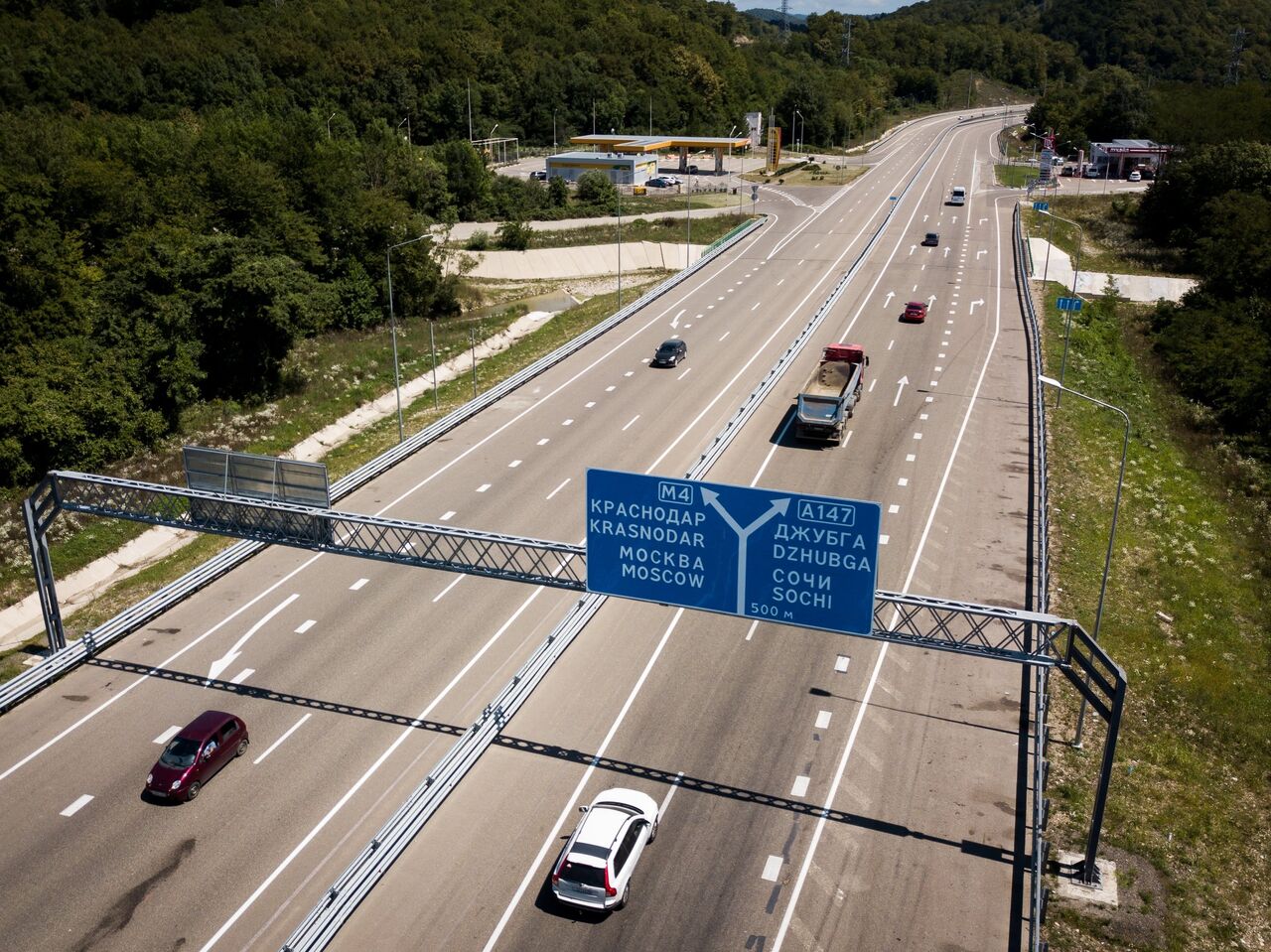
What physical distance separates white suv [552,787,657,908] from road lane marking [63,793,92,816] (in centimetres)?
1237

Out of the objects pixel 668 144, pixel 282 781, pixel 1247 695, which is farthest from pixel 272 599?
pixel 668 144

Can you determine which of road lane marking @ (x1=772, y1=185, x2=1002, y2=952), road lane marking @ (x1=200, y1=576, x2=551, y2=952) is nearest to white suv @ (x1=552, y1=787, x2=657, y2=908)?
road lane marking @ (x1=772, y1=185, x2=1002, y2=952)

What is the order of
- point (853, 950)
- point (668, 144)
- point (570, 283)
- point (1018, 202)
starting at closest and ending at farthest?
point (853, 950), point (570, 283), point (1018, 202), point (668, 144)

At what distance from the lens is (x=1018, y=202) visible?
366 feet

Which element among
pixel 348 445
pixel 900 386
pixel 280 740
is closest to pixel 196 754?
pixel 280 740

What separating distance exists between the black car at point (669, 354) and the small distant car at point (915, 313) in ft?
54.6

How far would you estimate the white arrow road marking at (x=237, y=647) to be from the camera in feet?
103

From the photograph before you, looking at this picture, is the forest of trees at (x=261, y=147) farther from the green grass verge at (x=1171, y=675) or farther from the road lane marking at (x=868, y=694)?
the green grass verge at (x=1171, y=675)

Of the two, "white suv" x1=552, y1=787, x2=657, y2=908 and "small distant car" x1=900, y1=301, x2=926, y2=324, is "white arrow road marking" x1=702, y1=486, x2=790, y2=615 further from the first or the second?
"small distant car" x1=900, y1=301, x2=926, y2=324

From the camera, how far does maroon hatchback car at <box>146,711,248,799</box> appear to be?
25.5m

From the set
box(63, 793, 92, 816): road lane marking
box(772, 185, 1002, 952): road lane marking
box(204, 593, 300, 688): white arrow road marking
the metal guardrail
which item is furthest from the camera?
Result: box(204, 593, 300, 688): white arrow road marking

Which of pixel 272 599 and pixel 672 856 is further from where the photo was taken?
pixel 272 599

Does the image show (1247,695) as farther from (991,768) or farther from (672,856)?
(672,856)

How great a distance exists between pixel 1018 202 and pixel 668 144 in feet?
168
